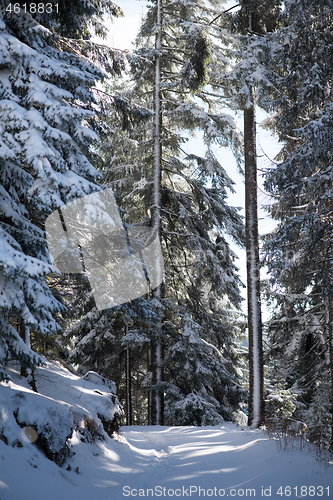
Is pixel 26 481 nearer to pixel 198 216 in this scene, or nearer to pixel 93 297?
pixel 93 297

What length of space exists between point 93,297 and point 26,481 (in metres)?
4.07

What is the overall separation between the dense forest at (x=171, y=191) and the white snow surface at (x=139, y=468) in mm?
881

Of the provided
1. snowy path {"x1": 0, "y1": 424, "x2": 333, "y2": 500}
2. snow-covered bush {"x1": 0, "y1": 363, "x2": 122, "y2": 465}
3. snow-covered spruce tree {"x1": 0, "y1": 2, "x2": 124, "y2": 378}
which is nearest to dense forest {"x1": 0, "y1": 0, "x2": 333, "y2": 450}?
snow-covered spruce tree {"x1": 0, "y1": 2, "x2": 124, "y2": 378}

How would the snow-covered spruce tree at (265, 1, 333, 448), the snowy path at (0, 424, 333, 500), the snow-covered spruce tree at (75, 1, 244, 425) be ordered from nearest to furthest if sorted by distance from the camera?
the snowy path at (0, 424, 333, 500)
the snow-covered spruce tree at (265, 1, 333, 448)
the snow-covered spruce tree at (75, 1, 244, 425)

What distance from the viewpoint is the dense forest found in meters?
5.47

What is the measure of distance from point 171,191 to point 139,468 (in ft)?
36.6

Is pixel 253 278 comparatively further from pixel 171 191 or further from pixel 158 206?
pixel 171 191

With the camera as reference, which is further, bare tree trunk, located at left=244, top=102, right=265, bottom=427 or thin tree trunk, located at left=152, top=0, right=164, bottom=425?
thin tree trunk, located at left=152, top=0, right=164, bottom=425

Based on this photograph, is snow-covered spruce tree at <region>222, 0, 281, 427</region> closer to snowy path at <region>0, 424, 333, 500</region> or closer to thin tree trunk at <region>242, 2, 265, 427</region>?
thin tree trunk at <region>242, 2, 265, 427</region>

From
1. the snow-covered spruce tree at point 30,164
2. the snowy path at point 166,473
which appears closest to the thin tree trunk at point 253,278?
the snowy path at point 166,473

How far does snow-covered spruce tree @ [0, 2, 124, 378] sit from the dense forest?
0.08ft

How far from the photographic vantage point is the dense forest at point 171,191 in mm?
5469

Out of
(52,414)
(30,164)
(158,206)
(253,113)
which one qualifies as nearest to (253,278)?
(253,113)

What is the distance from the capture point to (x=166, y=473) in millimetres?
5793
